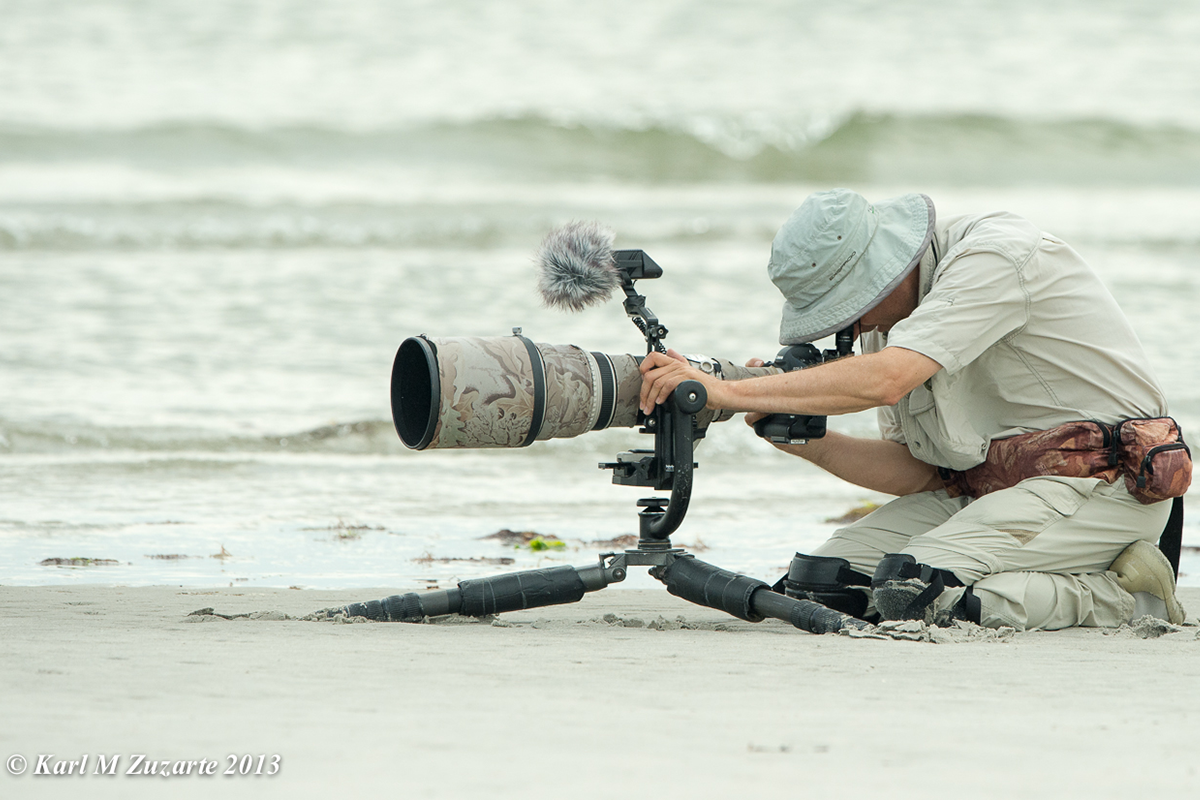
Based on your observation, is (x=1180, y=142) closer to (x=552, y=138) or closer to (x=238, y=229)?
(x=552, y=138)

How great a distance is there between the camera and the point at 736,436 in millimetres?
5613

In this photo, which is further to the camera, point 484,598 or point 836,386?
point 484,598

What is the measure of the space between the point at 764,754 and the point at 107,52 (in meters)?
16.2

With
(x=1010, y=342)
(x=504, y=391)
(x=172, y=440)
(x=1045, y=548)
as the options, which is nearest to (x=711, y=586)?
(x=504, y=391)

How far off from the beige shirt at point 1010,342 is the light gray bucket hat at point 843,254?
0.09 m

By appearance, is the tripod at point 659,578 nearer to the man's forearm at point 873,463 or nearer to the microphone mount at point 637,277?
the microphone mount at point 637,277

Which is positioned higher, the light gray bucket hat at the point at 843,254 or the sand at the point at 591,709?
the light gray bucket hat at the point at 843,254

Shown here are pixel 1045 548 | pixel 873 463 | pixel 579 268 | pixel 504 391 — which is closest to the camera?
pixel 504 391

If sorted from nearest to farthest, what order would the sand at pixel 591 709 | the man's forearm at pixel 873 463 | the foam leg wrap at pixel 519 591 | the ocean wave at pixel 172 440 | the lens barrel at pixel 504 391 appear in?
1. the sand at pixel 591 709
2. the lens barrel at pixel 504 391
3. the foam leg wrap at pixel 519 591
4. the man's forearm at pixel 873 463
5. the ocean wave at pixel 172 440

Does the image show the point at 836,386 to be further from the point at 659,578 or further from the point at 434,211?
the point at 434,211

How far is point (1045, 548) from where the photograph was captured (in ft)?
8.87

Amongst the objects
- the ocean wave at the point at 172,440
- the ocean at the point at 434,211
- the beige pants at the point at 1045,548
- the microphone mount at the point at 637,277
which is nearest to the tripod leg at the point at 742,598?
the beige pants at the point at 1045,548

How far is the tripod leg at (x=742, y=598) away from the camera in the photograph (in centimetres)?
257

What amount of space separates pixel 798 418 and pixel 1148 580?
2.79 feet
